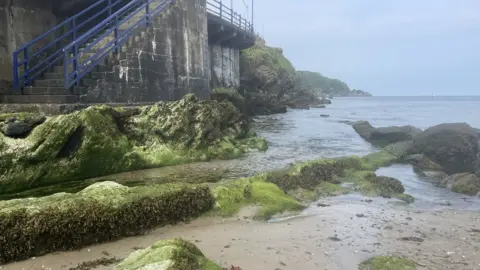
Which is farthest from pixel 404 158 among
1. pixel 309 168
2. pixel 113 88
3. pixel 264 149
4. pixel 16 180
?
pixel 16 180

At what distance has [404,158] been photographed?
13.6 m

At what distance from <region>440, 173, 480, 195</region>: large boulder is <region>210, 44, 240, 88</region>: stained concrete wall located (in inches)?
658

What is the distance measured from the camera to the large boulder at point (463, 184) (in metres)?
9.30

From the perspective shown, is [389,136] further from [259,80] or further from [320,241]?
[259,80]

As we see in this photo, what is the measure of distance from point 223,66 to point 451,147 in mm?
16767

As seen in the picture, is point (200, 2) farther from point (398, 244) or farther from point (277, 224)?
point (398, 244)

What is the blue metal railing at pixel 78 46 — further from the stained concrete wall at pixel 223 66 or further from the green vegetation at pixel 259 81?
the green vegetation at pixel 259 81

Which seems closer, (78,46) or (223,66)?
(78,46)

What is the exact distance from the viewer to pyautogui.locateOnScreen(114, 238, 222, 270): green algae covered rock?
3.65m

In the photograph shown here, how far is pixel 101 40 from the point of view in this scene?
38.0 ft

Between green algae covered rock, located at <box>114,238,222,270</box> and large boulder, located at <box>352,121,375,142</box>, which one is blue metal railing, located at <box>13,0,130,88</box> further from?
large boulder, located at <box>352,121,375,142</box>

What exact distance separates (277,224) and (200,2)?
40.8 ft

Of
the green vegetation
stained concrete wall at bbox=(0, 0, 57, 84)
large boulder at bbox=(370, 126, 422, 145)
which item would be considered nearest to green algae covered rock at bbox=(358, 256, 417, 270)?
stained concrete wall at bbox=(0, 0, 57, 84)

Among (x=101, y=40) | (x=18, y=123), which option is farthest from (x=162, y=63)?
→ (x=18, y=123)
